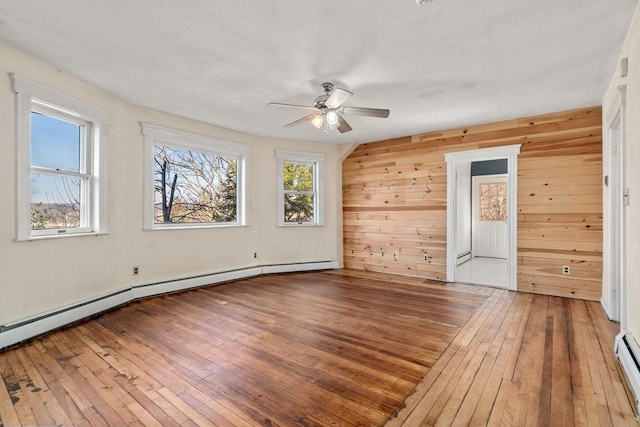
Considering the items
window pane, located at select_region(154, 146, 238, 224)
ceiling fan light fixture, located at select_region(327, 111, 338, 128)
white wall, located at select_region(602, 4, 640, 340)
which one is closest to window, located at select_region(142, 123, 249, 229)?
window pane, located at select_region(154, 146, 238, 224)

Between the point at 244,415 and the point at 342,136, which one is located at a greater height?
the point at 342,136

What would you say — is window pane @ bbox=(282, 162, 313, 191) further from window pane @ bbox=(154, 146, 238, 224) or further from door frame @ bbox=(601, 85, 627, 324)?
door frame @ bbox=(601, 85, 627, 324)

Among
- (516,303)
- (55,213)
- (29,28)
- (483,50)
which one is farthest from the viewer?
(516,303)

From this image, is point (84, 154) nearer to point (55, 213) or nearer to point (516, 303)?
point (55, 213)

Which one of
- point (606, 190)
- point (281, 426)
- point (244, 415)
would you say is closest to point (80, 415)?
point (244, 415)

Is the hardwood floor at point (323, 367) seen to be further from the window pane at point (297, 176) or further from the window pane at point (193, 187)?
the window pane at point (297, 176)

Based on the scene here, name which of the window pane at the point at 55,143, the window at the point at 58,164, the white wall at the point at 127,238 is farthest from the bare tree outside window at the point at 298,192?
the window pane at the point at 55,143

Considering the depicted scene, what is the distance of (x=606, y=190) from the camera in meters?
3.57

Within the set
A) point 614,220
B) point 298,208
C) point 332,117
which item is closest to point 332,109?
point 332,117

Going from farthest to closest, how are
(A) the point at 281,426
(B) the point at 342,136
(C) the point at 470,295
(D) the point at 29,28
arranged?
(B) the point at 342,136
(C) the point at 470,295
(D) the point at 29,28
(A) the point at 281,426

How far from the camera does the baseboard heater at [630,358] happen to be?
1890 millimetres

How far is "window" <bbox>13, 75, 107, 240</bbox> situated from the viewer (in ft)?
8.95

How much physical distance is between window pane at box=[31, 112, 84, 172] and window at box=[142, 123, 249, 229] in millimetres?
856

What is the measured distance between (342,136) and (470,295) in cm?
324
